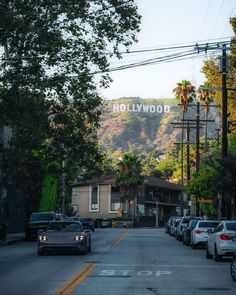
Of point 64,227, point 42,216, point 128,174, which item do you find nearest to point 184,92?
point 128,174

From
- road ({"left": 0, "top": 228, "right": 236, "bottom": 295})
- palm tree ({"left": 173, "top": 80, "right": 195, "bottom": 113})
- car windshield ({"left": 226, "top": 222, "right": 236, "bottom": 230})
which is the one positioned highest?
palm tree ({"left": 173, "top": 80, "right": 195, "bottom": 113})

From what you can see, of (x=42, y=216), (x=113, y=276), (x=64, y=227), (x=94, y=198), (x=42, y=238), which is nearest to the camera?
(x=113, y=276)

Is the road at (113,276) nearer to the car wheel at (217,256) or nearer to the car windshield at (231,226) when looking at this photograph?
the car wheel at (217,256)

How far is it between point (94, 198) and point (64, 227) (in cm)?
9138

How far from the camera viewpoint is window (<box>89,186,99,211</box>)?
121000 millimetres

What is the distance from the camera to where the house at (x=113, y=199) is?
392ft

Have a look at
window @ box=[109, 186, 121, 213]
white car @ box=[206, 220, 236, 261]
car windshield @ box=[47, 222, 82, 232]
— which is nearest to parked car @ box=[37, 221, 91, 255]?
car windshield @ box=[47, 222, 82, 232]

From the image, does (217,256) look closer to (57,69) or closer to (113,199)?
(57,69)

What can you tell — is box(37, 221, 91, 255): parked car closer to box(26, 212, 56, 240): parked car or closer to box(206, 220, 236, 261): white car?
box(206, 220, 236, 261): white car

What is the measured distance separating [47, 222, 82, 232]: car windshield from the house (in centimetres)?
8398

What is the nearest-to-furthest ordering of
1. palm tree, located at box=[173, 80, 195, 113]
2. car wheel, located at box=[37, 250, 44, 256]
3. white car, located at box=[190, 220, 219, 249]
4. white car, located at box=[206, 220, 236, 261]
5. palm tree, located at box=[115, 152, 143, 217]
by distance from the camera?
1. white car, located at box=[206, 220, 236, 261]
2. car wheel, located at box=[37, 250, 44, 256]
3. white car, located at box=[190, 220, 219, 249]
4. palm tree, located at box=[173, 80, 195, 113]
5. palm tree, located at box=[115, 152, 143, 217]

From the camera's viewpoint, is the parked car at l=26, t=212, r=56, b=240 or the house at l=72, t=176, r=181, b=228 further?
the house at l=72, t=176, r=181, b=228

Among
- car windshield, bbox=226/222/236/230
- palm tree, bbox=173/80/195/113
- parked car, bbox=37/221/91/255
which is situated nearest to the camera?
car windshield, bbox=226/222/236/230

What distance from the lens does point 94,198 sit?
121562mm
